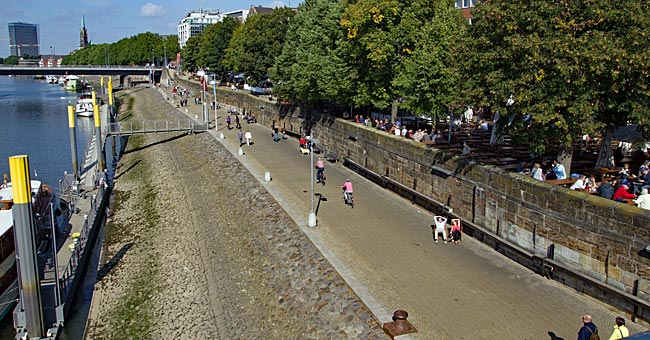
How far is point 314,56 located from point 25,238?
2665cm

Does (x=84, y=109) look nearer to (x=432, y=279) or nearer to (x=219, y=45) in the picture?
(x=219, y=45)

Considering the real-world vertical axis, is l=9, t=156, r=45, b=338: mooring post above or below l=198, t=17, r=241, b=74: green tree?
below

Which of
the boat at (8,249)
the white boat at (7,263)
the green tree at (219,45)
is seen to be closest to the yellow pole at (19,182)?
the boat at (8,249)

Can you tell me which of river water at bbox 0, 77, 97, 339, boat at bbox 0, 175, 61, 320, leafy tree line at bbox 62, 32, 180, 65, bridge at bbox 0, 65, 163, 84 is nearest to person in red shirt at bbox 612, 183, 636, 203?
river water at bbox 0, 77, 97, 339

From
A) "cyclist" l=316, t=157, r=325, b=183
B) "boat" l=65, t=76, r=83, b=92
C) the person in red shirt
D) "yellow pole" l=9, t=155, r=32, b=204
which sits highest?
"boat" l=65, t=76, r=83, b=92

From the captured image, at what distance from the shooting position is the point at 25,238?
671 inches

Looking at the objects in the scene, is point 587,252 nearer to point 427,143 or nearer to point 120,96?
point 427,143

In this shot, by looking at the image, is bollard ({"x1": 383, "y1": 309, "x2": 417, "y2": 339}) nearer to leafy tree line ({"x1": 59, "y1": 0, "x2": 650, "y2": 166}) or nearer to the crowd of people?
the crowd of people

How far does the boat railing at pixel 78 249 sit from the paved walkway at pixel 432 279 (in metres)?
8.82

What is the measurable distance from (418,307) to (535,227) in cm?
549

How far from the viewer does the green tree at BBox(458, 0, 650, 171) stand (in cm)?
1731

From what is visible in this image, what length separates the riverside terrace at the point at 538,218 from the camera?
15.0m

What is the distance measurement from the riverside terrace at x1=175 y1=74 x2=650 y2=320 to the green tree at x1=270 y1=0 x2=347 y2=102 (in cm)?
932

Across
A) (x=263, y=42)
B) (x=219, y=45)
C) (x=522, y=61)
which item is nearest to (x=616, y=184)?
(x=522, y=61)
